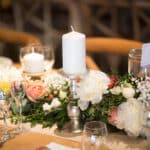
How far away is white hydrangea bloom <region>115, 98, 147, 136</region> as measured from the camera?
1424 mm

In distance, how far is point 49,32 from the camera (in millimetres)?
4207

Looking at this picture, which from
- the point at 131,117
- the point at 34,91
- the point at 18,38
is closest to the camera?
the point at 131,117

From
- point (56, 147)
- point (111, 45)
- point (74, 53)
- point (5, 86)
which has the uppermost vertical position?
point (111, 45)

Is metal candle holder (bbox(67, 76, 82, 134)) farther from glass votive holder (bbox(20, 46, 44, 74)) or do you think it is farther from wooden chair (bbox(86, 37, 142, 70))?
wooden chair (bbox(86, 37, 142, 70))

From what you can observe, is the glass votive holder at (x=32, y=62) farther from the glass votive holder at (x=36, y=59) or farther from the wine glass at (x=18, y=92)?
the wine glass at (x=18, y=92)

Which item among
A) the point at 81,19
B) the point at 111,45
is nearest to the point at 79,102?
the point at 111,45

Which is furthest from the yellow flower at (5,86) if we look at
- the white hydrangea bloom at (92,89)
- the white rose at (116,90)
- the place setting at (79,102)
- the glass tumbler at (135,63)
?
the glass tumbler at (135,63)

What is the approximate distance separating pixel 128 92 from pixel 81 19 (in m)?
2.37

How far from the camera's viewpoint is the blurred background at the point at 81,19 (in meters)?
3.64

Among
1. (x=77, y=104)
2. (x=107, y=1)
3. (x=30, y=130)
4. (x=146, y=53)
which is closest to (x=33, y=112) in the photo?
(x=30, y=130)

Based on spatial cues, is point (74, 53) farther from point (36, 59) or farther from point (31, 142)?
point (36, 59)

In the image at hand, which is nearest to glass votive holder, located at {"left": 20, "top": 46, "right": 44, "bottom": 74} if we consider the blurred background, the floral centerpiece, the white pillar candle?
the white pillar candle

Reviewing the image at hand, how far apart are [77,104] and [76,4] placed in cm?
237

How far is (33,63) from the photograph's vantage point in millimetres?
2096
